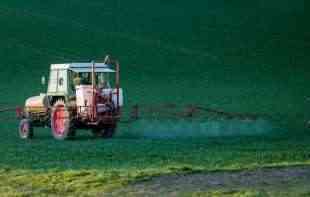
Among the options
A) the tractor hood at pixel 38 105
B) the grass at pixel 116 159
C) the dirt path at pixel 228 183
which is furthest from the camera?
the tractor hood at pixel 38 105

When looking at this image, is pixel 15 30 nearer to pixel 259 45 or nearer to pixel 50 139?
pixel 259 45

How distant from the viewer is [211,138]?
29250mm

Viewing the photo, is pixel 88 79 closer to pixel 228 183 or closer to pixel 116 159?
pixel 116 159

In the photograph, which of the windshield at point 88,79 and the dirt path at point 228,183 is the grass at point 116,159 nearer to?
the dirt path at point 228,183

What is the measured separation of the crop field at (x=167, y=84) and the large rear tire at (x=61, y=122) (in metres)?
0.50

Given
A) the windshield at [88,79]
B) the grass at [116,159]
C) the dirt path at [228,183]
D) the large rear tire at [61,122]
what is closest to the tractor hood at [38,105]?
the large rear tire at [61,122]

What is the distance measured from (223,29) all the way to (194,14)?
3473 millimetres

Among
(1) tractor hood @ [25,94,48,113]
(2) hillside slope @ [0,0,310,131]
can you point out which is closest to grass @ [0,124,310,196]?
(1) tractor hood @ [25,94,48,113]

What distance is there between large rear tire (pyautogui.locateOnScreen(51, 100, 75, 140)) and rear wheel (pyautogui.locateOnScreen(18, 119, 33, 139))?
116 cm

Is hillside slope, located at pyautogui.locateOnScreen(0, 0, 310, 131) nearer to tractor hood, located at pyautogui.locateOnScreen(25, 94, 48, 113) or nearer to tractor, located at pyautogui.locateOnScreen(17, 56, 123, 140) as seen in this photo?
tractor hood, located at pyautogui.locateOnScreen(25, 94, 48, 113)

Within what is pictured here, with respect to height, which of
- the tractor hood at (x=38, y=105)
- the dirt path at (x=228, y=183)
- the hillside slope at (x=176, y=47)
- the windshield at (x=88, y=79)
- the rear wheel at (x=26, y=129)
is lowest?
the dirt path at (x=228, y=183)

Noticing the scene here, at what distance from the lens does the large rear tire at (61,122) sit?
2919 cm

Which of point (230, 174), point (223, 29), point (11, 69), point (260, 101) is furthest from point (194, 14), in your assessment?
point (230, 174)

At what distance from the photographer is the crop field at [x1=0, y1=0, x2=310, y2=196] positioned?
18.8m
